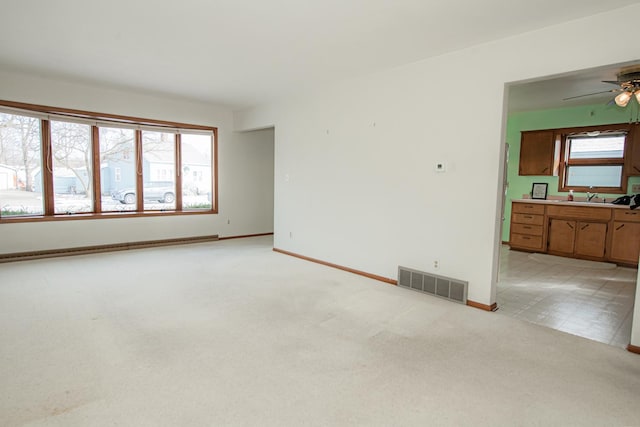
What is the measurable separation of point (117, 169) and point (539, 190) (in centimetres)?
770

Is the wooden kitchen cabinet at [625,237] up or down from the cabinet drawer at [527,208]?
down

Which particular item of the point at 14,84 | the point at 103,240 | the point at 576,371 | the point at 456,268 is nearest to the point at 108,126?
the point at 14,84

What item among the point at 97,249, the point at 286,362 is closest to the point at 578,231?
the point at 286,362

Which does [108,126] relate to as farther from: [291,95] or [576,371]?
[576,371]

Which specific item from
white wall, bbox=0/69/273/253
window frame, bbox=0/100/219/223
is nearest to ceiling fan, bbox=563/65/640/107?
white wall, bbox=0/69/273/253

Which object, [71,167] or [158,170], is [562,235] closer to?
[158,170]

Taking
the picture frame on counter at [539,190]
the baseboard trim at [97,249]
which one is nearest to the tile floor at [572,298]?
the picture frame on counter at [539,190]

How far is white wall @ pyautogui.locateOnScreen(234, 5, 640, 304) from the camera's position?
122 inches

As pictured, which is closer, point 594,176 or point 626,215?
point 626,215

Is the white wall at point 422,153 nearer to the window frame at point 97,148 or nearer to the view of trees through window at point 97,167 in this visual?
the window frame at point 97,148

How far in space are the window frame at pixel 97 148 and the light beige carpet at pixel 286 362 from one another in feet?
5.69

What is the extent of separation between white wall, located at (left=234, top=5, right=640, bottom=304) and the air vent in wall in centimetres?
9

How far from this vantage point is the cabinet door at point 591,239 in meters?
5.50

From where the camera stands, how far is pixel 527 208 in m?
6.27
